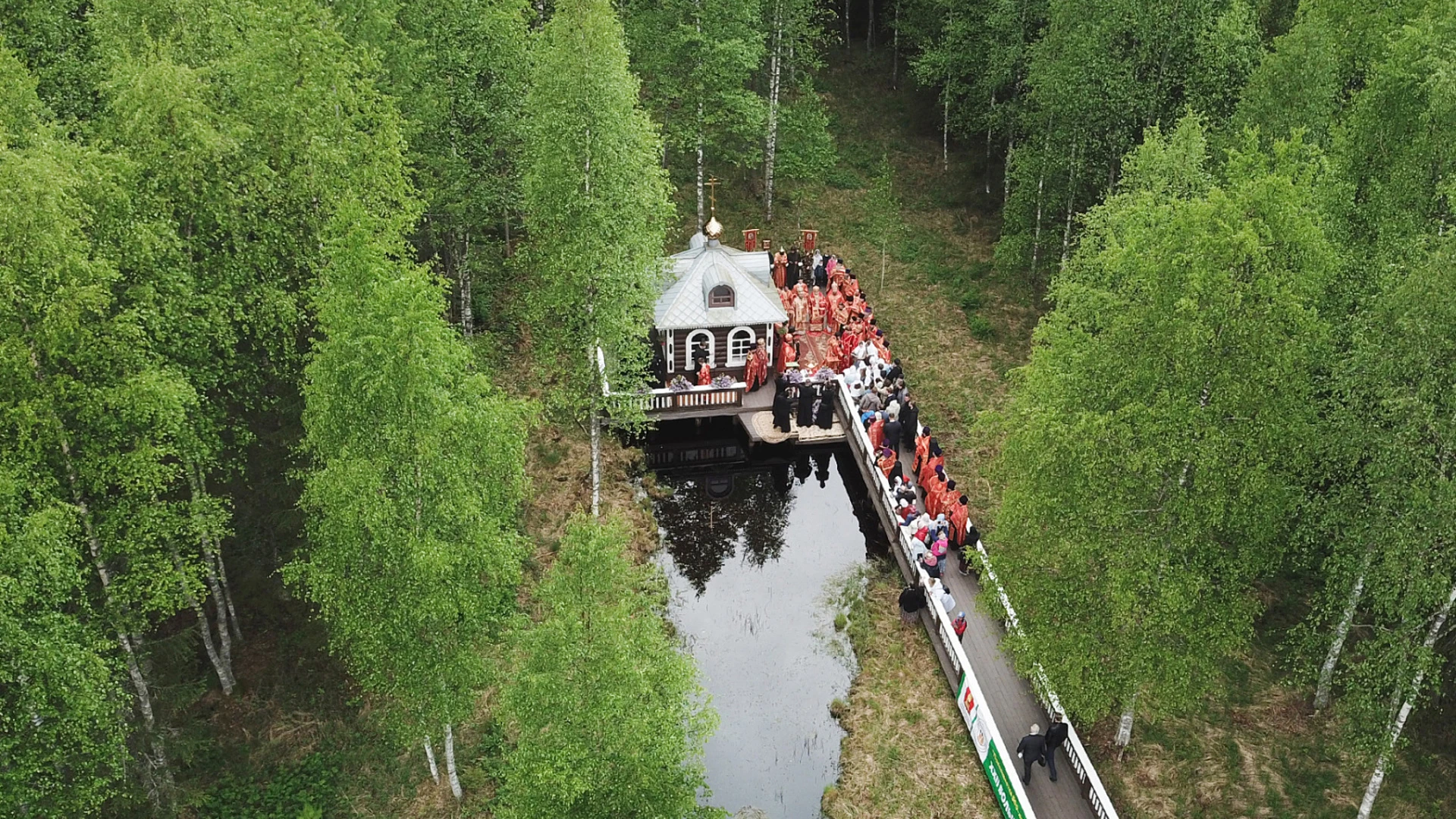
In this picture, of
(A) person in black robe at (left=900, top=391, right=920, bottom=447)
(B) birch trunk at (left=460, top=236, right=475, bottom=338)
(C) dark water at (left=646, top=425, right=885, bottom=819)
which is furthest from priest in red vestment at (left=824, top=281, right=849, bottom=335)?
(B) birch trunk at (left=460, top=236, right=475, bottom=338)

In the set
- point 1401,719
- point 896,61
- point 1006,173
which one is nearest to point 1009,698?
point 1401,719

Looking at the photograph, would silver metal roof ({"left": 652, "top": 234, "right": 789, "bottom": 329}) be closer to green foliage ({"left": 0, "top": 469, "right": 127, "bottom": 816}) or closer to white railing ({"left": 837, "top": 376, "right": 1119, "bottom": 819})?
white railing ({"left": 837, "top": 376, "right": 1119, "bottom": 819})

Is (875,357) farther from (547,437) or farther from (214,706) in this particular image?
(214,706)

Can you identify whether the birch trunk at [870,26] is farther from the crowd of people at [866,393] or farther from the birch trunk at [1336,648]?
the birch trunk at [1336,648]

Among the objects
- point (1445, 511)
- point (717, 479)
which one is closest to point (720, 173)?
point (717, 479)

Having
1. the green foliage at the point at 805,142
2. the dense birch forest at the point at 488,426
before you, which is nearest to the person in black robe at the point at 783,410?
the dense birch forest at the point at 488,426

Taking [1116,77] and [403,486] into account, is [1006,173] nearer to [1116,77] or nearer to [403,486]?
[1116,77]

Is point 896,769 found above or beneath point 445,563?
beneath
